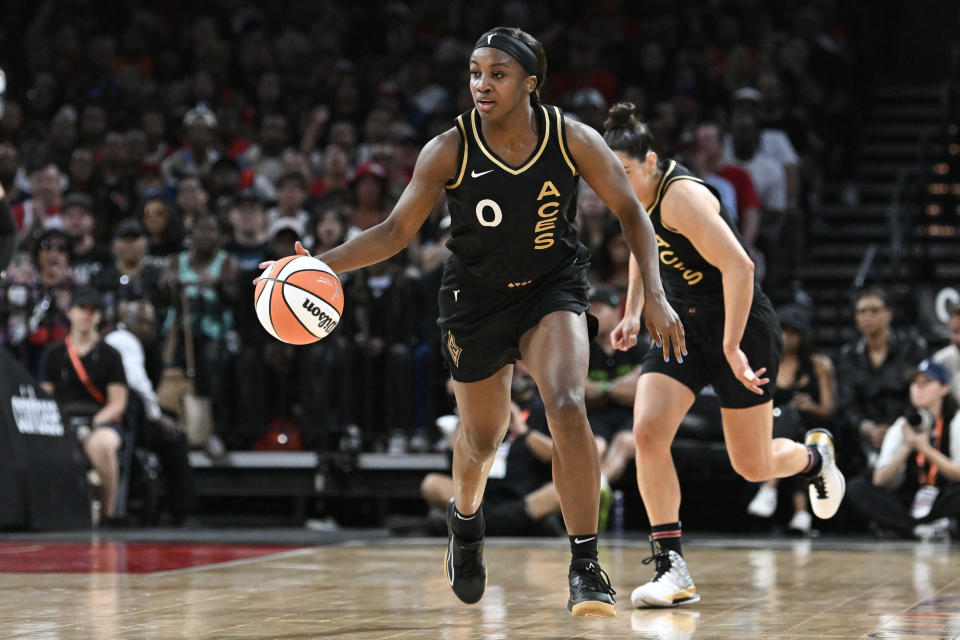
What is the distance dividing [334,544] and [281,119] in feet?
19.0

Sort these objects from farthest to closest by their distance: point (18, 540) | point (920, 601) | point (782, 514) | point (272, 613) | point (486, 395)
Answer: point (782, 514) < point (18, 540) < point (920, 601) < point (272, 613) < point (486, 395)

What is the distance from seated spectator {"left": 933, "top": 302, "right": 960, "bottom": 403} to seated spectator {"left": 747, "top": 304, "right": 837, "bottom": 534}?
2.54 ft

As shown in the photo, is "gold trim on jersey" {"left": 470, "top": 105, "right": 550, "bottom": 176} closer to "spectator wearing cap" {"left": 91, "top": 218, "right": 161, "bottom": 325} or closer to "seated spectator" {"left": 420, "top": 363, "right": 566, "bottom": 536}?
"seated spectator" {"left": 420, "top": 363, "right": 566, "bottom": 536}

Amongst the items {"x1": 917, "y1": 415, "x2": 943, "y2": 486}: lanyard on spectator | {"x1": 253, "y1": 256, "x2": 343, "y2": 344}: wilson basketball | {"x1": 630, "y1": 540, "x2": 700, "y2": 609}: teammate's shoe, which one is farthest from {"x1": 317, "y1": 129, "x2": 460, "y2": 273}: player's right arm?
{"x1": 917, "y1": 415, "x2": 943, "y2": 486}: lanyard on spectator

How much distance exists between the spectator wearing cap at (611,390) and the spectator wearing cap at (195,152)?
186 inches

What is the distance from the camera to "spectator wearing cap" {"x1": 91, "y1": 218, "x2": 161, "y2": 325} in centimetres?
1128

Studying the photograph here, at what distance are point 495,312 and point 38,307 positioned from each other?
22.8 feet

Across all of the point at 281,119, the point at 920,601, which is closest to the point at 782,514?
the point at 920,601

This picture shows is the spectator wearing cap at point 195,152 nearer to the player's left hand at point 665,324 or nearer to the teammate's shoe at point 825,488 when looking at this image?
the teammate's shoe at point 825,488

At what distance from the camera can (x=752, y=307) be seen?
6.28 meters

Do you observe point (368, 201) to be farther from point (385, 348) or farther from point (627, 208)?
point (627, 208)

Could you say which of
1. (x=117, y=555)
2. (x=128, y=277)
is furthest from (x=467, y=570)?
(x=128, y=277)

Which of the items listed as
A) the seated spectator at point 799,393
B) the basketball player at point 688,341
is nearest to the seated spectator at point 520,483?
the seated spectator at point 799,393

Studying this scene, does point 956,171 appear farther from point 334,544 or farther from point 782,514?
point 334,544
